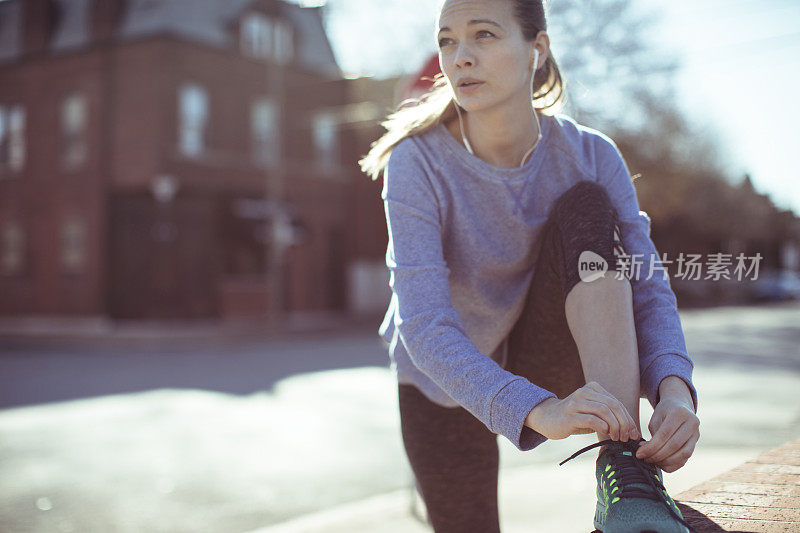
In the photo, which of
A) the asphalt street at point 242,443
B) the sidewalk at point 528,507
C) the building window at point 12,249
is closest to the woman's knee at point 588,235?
the sidewalk at point 528,507

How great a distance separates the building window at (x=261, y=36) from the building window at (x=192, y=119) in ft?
7.58

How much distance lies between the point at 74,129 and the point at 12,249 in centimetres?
478

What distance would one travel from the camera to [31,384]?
1015cm

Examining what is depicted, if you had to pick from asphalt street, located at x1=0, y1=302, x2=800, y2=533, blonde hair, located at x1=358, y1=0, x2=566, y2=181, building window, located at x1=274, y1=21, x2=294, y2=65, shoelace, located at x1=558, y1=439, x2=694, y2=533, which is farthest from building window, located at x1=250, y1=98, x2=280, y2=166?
shoelace, located at x1=558, y1=439, x2=694, y2=533

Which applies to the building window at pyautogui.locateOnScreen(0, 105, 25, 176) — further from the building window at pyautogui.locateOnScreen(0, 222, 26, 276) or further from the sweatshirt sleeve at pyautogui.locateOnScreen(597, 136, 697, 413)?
the sweatshirt sleeve at pyautogui.locateOnScreen(597, 136, 697, 413)

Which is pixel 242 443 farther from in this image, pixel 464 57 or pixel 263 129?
pixel 263 129

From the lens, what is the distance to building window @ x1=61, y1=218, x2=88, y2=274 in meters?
23.6

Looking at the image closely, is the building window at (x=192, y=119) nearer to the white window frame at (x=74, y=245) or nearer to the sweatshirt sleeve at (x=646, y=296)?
the white window frame at (x=74, y=245)

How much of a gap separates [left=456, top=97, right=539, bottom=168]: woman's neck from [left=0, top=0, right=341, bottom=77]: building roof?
22102mm

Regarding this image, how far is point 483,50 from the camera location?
2.00m

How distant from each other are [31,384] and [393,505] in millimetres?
7390

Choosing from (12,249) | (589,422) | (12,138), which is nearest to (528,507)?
(589,422)

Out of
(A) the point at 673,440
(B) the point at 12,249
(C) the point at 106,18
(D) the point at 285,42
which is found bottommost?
(B) the point at 12,249

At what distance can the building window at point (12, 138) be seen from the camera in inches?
1017
